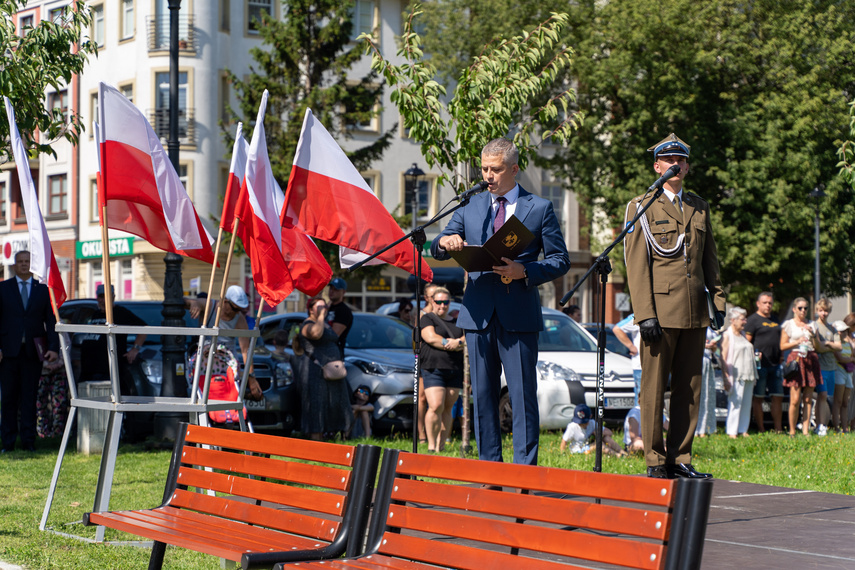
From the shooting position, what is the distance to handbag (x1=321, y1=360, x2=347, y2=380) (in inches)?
507

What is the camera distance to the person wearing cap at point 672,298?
24.6 feet

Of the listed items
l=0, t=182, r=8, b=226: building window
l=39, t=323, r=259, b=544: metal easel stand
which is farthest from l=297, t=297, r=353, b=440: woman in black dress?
l=0, t=182, r=8, b=226: building window

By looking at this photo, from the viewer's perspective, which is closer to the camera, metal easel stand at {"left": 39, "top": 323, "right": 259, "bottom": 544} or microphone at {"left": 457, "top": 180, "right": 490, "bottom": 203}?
microphone at {"left": 457, "top": 180, "right": 490, "bottom": 203}

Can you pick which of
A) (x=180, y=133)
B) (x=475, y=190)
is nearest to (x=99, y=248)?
(x=180, y=133)

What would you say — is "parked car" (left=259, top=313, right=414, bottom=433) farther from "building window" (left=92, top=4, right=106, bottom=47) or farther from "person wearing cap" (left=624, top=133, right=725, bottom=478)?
"building window" (left=92, top=4, right=106, bottom=47)

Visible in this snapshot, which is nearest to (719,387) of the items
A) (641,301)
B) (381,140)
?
(641,301)

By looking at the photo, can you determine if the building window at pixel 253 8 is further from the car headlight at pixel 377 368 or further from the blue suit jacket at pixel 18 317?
the blue suit jacket at pixel 18 317

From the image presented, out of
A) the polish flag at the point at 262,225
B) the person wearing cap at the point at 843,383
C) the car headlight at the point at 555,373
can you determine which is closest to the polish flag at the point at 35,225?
the polish flag at the point at 262,225

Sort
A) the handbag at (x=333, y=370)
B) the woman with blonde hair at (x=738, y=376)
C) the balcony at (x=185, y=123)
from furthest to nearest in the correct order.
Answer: the balcony at (x=185, y=123)
the woman with blonde hair at (x=738, y=376)
the handbag at (x=333, y=370)

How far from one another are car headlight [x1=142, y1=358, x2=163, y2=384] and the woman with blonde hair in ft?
23.5

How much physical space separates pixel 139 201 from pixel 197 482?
2.64 m

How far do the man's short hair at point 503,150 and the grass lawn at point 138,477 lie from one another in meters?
2.69

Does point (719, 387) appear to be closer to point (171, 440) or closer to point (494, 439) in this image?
point (171, 440)

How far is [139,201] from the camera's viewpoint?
729 centimetres
